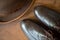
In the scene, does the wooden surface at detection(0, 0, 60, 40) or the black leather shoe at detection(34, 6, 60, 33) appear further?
the wooden surface at detection(0, 0, 60, 40)

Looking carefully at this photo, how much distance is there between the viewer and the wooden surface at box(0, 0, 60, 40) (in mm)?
1062

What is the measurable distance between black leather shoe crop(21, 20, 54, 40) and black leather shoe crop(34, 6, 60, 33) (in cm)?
5

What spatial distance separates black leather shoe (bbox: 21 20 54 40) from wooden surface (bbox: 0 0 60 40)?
64 millimetres

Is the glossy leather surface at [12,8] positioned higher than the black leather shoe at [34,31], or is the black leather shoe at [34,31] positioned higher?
the glossy leather surface at [12,8]

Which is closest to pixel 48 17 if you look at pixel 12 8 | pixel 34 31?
pixel 34 31

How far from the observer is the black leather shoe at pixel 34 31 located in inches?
36.9

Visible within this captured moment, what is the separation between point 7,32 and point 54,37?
0.94ft

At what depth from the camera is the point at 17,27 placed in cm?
107

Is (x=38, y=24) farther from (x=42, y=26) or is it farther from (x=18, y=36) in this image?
(x=18, y=36)

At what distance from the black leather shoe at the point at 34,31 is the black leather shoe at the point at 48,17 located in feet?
0.15

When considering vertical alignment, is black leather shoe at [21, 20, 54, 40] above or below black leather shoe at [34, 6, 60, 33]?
below

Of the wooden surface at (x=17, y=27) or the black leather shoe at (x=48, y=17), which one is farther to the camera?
the wooden surface at (x=17, y=27)

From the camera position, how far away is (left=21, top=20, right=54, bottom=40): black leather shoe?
936mm

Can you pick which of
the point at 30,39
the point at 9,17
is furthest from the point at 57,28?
the point at 9,17
